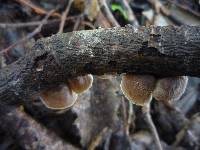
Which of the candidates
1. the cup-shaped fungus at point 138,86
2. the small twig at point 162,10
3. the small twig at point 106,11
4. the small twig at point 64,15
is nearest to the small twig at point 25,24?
the small twig at point 64,15

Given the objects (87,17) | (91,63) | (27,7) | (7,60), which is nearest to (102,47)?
(91,63)

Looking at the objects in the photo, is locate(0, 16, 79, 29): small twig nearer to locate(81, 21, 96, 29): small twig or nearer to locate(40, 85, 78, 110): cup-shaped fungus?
locate(81, 21, 96, 29): small twig

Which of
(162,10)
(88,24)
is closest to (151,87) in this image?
(88,24)

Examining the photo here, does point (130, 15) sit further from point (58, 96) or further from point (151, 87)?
point (151, 87)

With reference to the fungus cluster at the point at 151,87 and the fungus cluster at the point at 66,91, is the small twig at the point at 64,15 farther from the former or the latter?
the fungus cluster at the point at 151,87

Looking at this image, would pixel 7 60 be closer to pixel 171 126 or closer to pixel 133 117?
pixel 133 117

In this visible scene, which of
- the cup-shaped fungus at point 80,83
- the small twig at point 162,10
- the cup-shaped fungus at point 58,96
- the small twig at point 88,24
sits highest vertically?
the cup-shaped fungus at point 80,83
